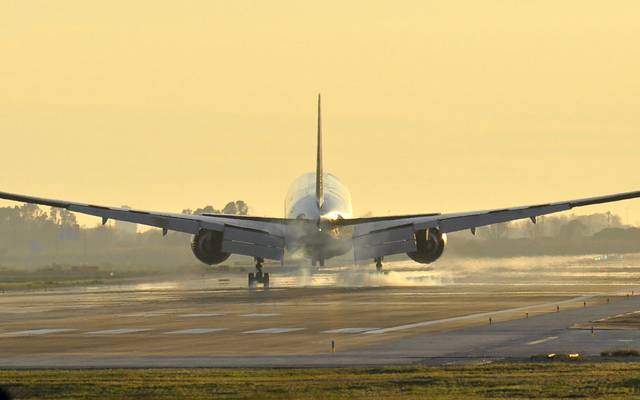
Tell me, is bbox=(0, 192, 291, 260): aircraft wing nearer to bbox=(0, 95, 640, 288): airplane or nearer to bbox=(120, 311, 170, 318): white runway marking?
bbox=(0, 95, 640, 288): airplane

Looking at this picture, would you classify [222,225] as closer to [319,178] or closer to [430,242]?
[319,178]

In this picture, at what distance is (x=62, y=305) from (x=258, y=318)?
55.4 ft

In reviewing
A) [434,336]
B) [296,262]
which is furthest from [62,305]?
[296,262]

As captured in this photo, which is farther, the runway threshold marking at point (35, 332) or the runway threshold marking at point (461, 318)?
the runway threshold marking at point (35, 332)

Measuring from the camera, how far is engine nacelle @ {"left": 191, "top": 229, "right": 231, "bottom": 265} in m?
78.6

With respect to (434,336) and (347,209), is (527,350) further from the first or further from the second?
(347,209)

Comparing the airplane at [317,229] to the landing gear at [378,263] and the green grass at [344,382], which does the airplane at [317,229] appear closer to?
the landing gear at [378,263]

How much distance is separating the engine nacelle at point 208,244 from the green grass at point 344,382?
1844 inches

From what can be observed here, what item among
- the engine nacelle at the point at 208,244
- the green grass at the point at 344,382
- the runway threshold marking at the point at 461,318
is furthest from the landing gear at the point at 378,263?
the green grass at the point at 344,382

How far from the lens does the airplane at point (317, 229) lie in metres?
78.2

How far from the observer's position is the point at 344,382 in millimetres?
28422

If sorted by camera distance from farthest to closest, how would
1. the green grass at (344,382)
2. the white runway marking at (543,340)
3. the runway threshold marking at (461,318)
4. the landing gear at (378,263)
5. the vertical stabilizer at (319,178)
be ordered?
the landing gear at (378,263), the vertical stabilizer at (319,178), the runway threshold marking at (461,318), the white runway marking at (543,340), the green grass at (344,382)

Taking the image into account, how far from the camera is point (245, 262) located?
163500 millimetres

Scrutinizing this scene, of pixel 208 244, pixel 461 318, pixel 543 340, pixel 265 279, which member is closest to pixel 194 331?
pixel 461 318
